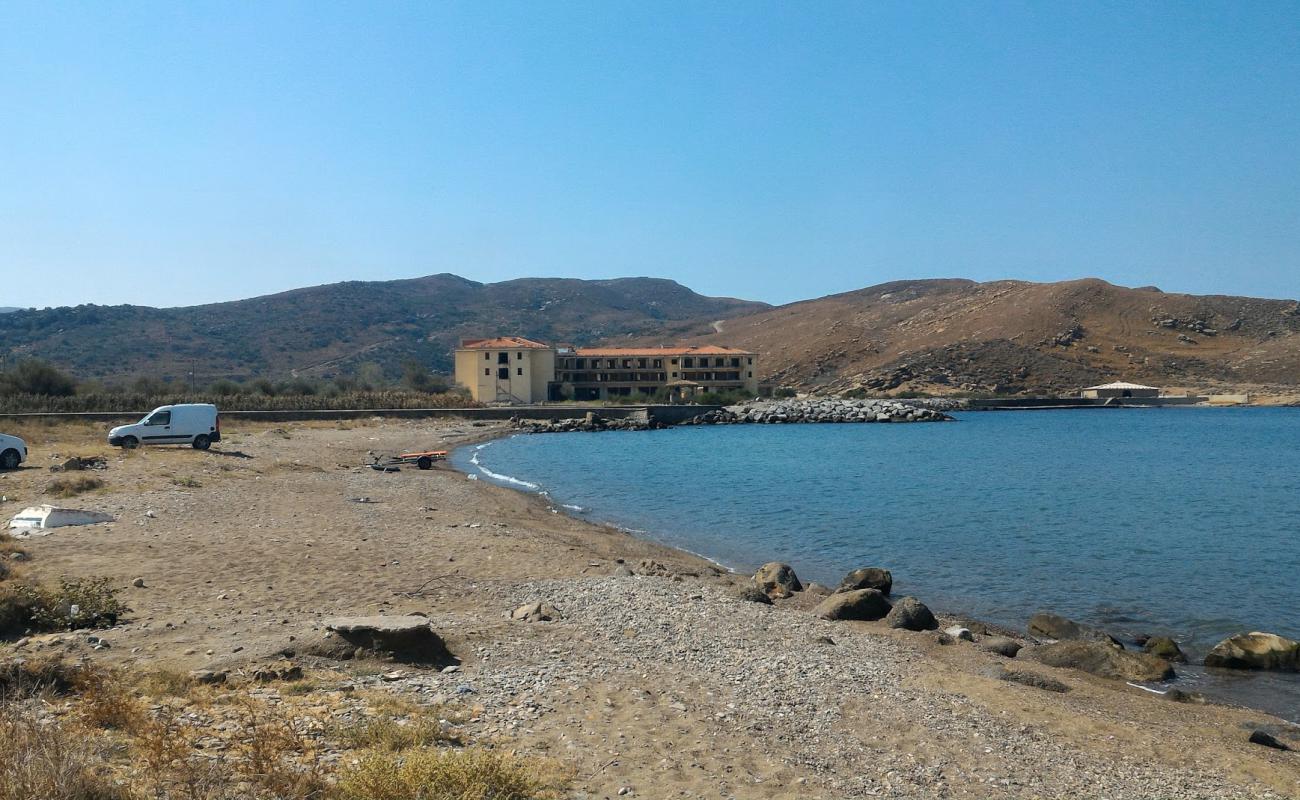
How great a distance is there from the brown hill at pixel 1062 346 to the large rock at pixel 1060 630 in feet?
377

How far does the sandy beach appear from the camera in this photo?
7.43 meters

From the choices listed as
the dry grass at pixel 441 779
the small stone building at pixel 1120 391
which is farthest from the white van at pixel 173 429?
the small stone building at pixel 1120 391

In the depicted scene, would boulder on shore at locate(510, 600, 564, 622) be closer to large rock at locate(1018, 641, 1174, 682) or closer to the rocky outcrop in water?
large rock at locate(1018, 641, 1174, 682)

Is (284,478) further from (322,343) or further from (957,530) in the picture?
(322,343)

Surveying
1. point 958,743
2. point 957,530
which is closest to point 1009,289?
point 957,530

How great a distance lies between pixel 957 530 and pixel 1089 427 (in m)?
65.8

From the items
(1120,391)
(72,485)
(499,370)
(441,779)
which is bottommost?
(441,779)

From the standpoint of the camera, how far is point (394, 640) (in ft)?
30.9

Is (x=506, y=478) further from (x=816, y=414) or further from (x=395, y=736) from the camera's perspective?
(x=816, y=414)

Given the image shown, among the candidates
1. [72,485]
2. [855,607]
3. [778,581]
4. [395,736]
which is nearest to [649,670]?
[395,736]

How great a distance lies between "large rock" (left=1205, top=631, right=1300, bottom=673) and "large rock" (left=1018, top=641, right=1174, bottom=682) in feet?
3.42

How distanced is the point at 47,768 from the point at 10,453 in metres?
26.3

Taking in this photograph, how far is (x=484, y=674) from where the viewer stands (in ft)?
29.9

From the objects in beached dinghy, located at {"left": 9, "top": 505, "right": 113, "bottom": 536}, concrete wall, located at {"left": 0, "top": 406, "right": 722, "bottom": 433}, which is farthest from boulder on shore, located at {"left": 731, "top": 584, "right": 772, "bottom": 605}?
concrete wall, located at {"left": 0, "top": 406, "right": 722, "bottom": 433}
